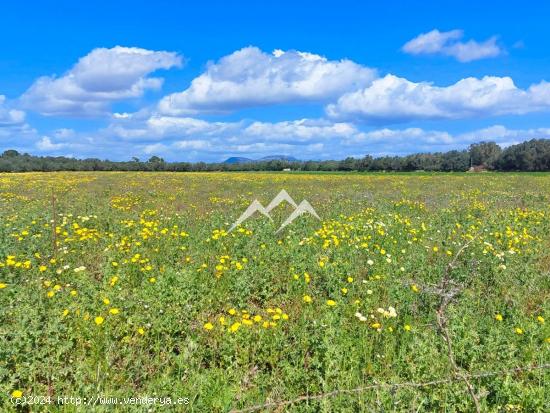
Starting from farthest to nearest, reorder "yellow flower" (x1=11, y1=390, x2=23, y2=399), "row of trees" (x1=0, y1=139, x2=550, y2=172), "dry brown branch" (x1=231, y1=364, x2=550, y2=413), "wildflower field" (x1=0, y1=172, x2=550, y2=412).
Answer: "row of trees" (x1=0, y1=139, x2=550, y2=172) → "wildflower field" (x1=0, y1=172, x2=550, y2=412) → "dry brown branch" (x1=231, y1=364, x2=550, y2=413) → "yellow flower" (x1=11, y1=390, x2=23, y2=399)

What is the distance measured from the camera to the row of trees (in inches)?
3479

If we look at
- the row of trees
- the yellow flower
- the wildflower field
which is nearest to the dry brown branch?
the wildflower field

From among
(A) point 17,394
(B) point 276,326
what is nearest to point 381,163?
(B) point 276,326

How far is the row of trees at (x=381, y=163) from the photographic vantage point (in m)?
88.4

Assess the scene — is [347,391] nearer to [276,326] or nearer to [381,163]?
[276,326]

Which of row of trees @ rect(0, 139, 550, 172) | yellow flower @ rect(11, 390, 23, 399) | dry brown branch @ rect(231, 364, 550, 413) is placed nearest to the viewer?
yellow flower @ rect(11, 390, 23, 399)

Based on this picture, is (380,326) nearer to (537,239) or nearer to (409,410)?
(409,410)

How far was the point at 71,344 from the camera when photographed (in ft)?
12.8

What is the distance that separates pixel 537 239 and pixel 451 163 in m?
119

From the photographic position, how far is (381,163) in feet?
409

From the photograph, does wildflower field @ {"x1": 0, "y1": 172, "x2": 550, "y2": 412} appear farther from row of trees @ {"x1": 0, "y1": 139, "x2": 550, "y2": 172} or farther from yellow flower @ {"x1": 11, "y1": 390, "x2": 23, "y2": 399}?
row of trees @ {"x1": 0, "y1": 139, "x2": 550, "y2": 172}

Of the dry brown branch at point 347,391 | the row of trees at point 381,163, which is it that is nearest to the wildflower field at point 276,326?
the dry brown branch at point 347,391

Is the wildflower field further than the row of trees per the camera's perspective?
No

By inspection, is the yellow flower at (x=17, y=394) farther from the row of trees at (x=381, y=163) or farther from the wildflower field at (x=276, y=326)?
the row of trees at (x=381, y=163)
